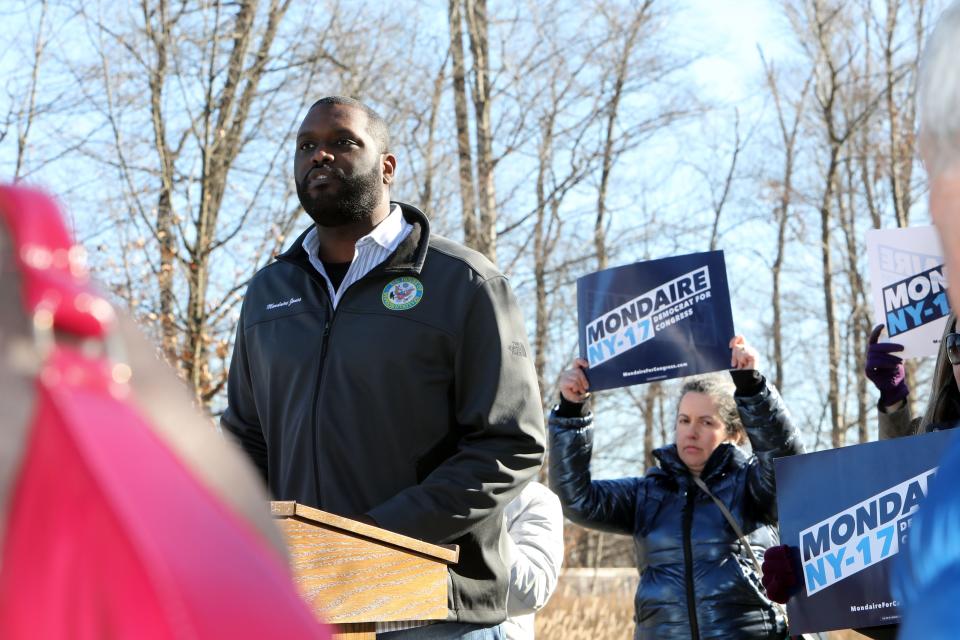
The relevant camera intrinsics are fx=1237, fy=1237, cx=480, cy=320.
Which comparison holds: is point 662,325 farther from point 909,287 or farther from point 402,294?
point 402,294

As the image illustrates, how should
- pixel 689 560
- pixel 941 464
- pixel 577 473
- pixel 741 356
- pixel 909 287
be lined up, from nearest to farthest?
pixel 941 464, pixel 741 356, pixel 909 287, pixel 689 560, pixel 577 473

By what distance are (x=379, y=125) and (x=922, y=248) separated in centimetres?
255

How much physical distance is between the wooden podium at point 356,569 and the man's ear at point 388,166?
57.9 inches

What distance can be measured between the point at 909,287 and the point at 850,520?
209 centimetres

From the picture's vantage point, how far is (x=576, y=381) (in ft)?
16.9

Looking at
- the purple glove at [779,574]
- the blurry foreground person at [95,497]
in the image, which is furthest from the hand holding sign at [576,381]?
the blurry foreground person at [95,497]

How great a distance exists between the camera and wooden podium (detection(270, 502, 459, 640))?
2.38 m

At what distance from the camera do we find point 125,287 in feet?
40.9

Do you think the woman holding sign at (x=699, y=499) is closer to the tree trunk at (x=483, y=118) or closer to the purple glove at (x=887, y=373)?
the purple glove at (x=887, y=373)

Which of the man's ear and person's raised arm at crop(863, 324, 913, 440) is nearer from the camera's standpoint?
the man's ear

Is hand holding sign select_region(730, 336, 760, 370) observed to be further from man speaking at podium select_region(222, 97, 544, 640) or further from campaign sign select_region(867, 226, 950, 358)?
man speaking at podium select_region(222, 97, 544, 640)

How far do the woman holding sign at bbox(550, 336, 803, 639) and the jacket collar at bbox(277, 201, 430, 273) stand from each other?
1618mm

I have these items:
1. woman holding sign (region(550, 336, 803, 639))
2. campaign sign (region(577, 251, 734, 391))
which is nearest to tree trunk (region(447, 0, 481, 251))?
woman holding sign (region(550, 336, 803, 639))

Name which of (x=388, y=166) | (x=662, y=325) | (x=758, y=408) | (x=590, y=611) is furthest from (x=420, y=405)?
(x=590, y=611)
